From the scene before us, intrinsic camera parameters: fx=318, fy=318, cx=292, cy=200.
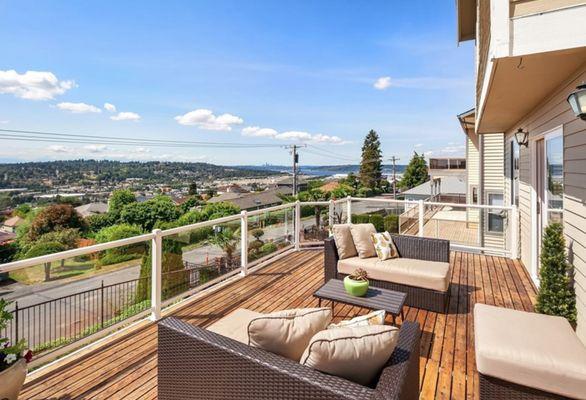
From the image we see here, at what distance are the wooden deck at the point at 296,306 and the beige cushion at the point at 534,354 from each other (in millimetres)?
507

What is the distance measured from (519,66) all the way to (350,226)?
2721mm

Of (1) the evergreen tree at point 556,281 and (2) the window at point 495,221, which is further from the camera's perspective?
(2) the window at point 495,221

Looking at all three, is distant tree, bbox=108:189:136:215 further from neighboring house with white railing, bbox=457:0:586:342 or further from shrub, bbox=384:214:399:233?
neighboring house with white railing, bbox=457:0:586:342

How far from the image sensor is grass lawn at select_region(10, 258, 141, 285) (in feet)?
8.62

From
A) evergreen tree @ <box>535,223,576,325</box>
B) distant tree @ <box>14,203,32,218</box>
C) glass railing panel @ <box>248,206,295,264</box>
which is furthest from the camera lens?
distant tree @ <box>14,203,32,218</box>

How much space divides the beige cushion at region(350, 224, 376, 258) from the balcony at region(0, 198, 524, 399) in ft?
2.62

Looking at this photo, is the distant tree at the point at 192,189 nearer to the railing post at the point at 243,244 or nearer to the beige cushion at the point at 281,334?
the railing post at the point at 243,244

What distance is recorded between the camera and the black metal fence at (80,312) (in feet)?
8.66

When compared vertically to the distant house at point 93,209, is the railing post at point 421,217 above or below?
above

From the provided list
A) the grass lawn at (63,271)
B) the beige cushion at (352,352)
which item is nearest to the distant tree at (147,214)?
the grass lawn at (63,271)

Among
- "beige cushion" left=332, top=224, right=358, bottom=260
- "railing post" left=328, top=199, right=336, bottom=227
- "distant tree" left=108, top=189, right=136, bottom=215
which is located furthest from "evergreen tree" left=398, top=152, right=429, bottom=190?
"beige cushion" left=332, top=224, right=358, bottom=260

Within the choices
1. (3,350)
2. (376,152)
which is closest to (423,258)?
(3,350)

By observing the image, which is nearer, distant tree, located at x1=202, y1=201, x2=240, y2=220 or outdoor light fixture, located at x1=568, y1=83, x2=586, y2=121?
outdoor light fixture, located at x1=568, y1=83, x2=586, y2=121

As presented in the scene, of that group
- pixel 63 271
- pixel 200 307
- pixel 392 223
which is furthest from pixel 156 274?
pixel 392 223
